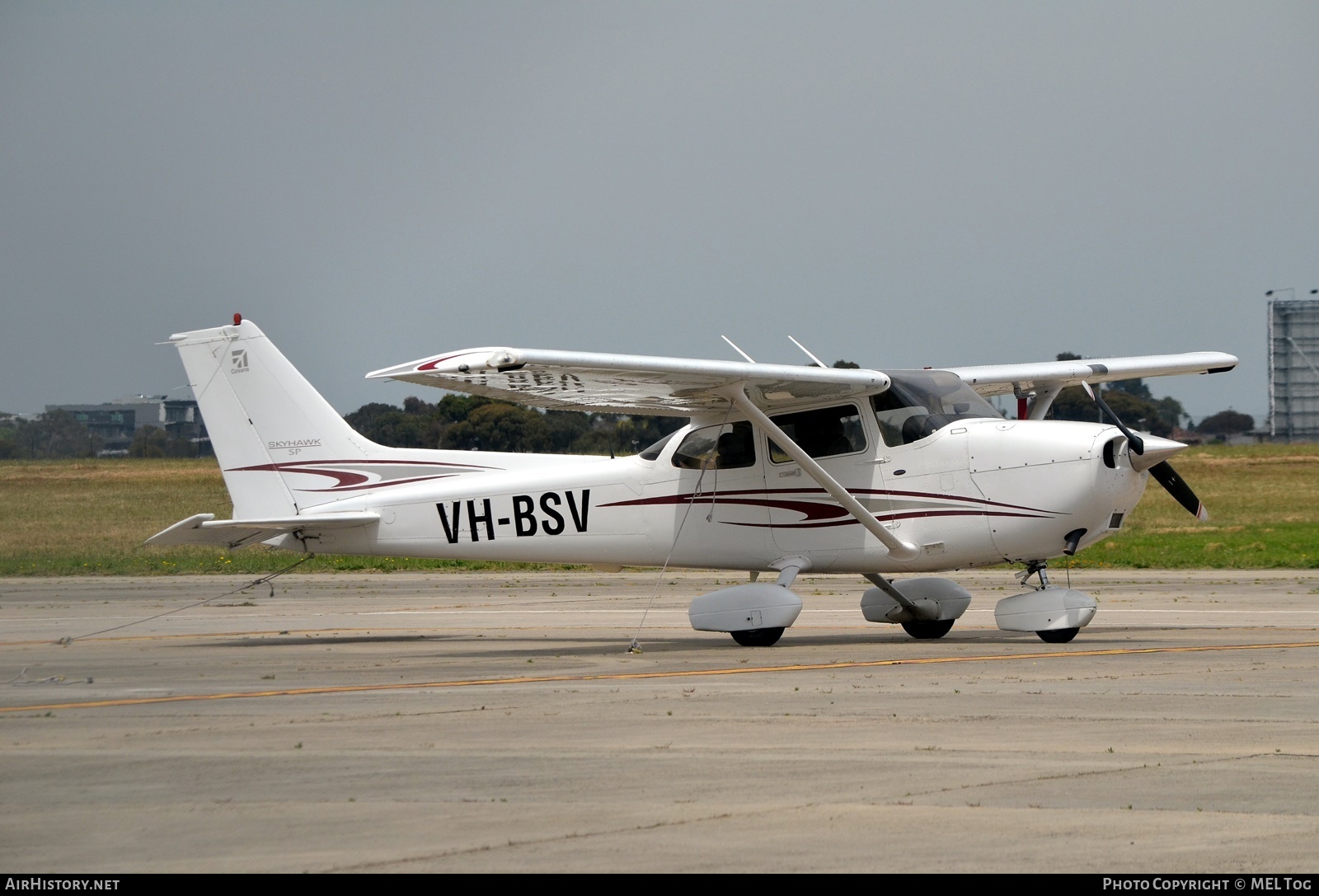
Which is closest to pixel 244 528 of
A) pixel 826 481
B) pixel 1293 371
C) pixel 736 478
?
pixel 736 478

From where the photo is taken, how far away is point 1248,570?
23609 millimetres

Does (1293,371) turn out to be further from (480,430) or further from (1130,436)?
(1130,436)

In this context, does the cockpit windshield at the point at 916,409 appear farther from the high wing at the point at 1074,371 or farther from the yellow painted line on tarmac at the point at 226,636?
the yellow painted line on tarmac at the point at 226,636

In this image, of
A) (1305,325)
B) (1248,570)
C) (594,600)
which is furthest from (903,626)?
(1305,325)

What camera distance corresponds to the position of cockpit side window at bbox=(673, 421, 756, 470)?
527 inches

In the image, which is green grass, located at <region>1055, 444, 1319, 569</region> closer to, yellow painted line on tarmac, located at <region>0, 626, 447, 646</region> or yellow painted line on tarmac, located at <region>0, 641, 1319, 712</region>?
yellow painted line on tarmac, located at <region>0, 641, 1319, 712</region>

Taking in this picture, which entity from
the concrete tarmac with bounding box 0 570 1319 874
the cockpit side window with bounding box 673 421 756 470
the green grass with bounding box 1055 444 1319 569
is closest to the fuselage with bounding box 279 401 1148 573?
the cockpit side window with bounding box 673 421 756 470

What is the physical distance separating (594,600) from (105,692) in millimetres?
10203

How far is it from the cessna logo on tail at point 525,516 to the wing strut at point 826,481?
2372 millimetres

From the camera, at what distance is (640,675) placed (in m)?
10.6

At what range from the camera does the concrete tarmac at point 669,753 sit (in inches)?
200

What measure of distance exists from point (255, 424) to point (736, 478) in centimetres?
552

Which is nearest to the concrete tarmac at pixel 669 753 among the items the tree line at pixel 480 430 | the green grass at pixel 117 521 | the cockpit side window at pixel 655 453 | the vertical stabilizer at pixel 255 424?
the vertical stabilizer at pixel 255 424
